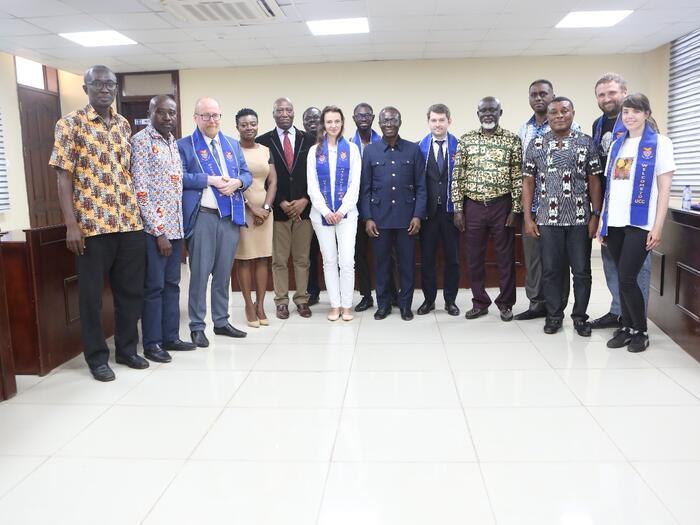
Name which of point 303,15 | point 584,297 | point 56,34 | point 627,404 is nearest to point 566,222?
point 584,297

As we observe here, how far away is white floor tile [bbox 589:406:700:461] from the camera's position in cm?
234

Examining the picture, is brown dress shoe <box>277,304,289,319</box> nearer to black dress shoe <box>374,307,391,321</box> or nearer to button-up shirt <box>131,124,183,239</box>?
black dress shoe <box>374,307,391,321</box>

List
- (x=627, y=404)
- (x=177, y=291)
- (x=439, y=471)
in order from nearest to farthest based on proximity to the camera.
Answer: (x=439, y=471)
(x=627, y=404)
(x=177, y=291)

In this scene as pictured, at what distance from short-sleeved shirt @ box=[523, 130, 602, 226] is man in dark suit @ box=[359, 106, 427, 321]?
0.93 meters

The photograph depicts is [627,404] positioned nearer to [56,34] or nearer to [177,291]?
[177,291]

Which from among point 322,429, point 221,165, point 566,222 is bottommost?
point 322,429

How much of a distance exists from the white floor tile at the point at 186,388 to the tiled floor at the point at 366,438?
0.01m

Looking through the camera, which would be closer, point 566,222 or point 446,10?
point 566,222

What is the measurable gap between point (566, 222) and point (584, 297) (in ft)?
1.91

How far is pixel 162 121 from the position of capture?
11.4ft

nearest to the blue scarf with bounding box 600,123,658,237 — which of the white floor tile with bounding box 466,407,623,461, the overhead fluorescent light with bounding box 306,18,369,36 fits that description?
the white floor tile with bounding box 466,407,623,461

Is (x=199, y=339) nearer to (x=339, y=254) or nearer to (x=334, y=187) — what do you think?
(x=339, y=254)

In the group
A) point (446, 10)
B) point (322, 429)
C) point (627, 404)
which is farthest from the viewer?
point (446, 10)

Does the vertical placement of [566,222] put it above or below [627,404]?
above
